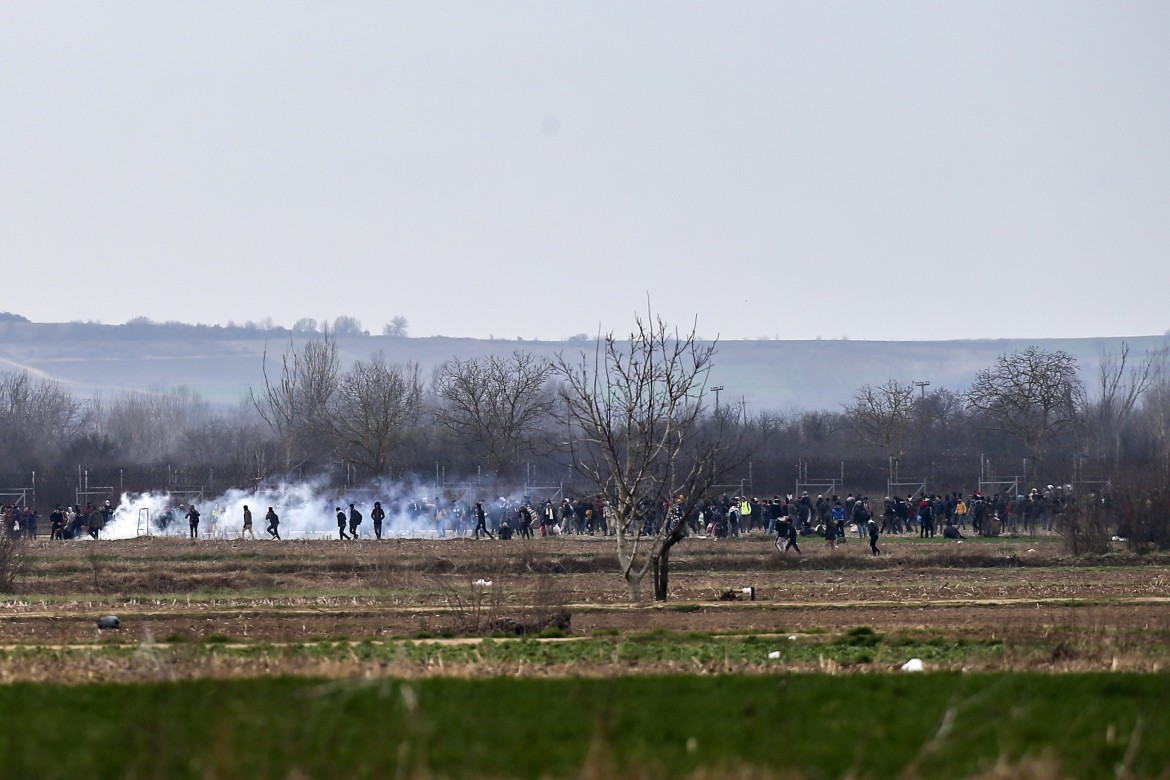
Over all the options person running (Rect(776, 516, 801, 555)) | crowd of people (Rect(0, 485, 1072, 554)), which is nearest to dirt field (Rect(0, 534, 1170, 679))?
person running (Rect(776, 516, 801, 555))

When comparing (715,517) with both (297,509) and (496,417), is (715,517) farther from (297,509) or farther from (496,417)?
(496,417)

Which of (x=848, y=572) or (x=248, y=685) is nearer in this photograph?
(x=248, y=685)

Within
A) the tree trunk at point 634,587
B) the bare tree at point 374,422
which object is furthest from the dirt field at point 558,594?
the bare tree at point 374,422

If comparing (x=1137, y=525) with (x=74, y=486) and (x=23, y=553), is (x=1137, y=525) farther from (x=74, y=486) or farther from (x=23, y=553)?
(x=74, y=486)

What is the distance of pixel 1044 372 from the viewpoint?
7838 centimetres

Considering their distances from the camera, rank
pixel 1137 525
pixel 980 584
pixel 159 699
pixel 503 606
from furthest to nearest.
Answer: pixel 1137 525
pixel 980 584
pixel 503 606
pixel 159 699

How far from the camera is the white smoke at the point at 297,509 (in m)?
60.8

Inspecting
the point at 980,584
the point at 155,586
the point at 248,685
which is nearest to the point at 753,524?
the point at 980,584

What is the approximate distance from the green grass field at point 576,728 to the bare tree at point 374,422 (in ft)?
205

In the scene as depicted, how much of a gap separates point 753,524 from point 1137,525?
1730 centimetres

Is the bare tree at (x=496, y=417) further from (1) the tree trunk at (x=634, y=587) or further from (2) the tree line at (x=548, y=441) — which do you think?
(1) the tree trunk at (x=634, y=587)

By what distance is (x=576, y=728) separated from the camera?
1212 centimetres

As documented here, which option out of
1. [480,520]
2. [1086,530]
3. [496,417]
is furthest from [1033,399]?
[1086,530]

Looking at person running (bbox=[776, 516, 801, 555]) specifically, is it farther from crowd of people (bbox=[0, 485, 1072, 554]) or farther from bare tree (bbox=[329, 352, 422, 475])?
bare tree (bbox=[329, 352, 422, 475])
